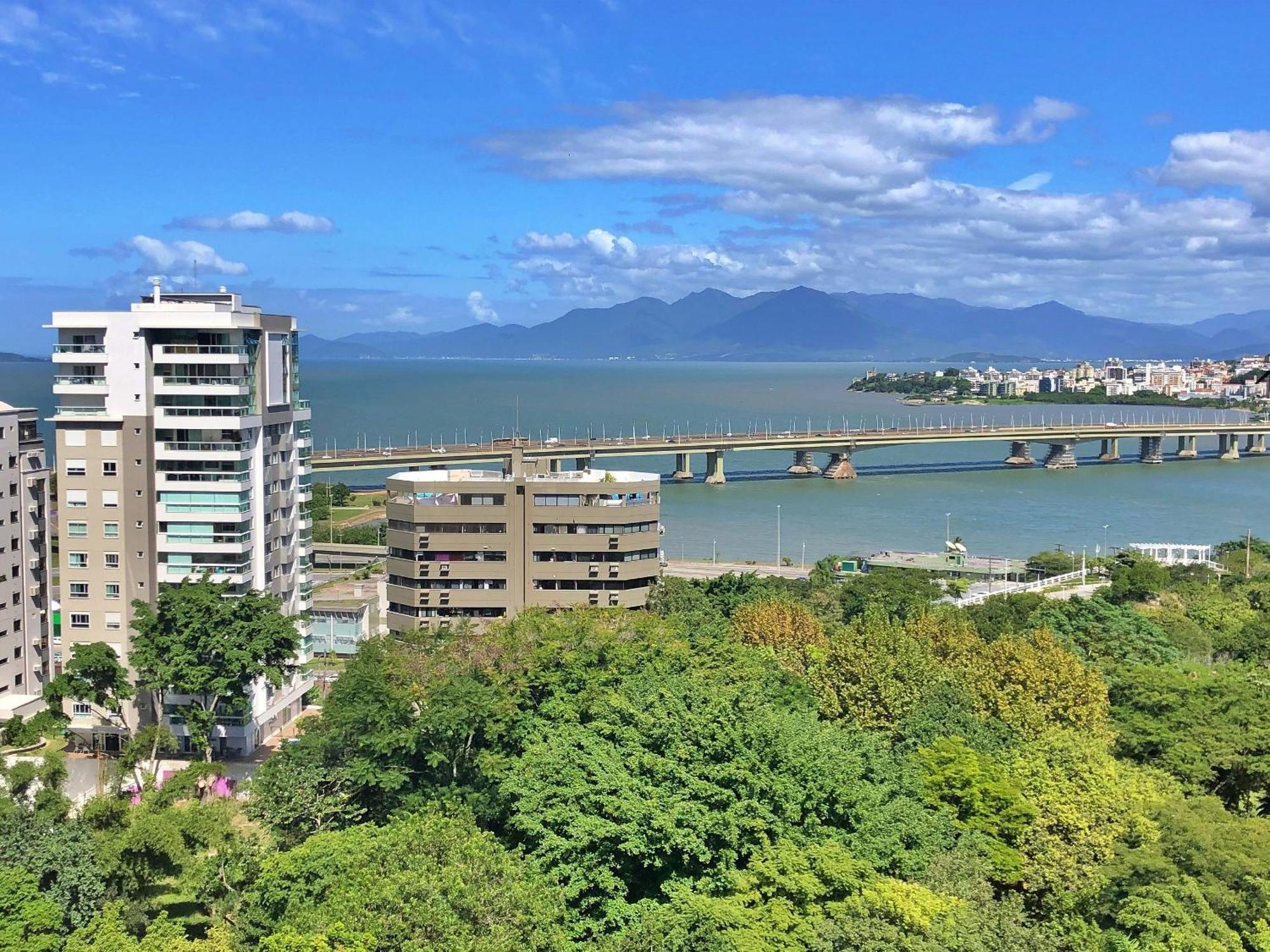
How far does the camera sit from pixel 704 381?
17438 cm

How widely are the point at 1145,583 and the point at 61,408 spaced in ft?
76.2

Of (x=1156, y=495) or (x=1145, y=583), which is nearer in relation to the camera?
(x=1145, y=583)

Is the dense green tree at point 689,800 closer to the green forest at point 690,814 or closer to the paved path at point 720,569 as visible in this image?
the green forest at point 690,814

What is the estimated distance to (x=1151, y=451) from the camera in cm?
7294

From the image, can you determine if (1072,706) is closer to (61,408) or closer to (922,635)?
(922,635)

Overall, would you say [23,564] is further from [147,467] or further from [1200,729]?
[1200,729]

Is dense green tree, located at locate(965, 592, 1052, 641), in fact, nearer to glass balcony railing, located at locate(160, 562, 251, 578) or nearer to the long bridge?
glass balcony railing, located at locate(160, 562, 251, 578)

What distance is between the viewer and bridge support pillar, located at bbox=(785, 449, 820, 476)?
6297 centimetres

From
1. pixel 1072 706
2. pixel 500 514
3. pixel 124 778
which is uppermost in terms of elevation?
pixel 500 514

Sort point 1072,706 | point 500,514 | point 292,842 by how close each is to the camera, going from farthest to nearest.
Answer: point 500,514 → point 1072,706 → point 292,842

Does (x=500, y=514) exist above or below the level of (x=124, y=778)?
above

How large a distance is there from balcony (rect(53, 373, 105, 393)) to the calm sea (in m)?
23.9

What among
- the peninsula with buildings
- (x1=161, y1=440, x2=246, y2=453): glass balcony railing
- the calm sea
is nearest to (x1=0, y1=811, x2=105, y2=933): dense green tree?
(x1=161, y1=440, x2=246, y2=453): glass balcony railing

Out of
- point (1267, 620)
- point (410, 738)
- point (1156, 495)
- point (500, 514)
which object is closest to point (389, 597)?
point (500, 514)
